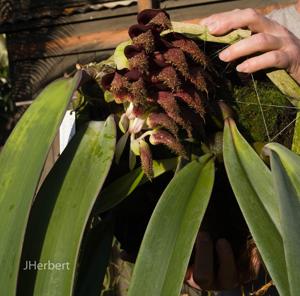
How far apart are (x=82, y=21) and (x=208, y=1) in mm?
676

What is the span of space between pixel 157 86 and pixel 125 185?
108mm

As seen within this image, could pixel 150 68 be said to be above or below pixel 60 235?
above

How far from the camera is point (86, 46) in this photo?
10.5 feet

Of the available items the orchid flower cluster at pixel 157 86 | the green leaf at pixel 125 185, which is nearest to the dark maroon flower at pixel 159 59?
the orchid flower cluster at pixel 157 86

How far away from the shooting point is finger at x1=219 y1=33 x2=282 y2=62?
0.56m

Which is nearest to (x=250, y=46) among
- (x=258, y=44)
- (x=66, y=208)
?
(x=258, y=44)

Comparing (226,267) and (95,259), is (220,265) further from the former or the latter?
(95,259)

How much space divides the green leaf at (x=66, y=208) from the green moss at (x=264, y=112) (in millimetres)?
150

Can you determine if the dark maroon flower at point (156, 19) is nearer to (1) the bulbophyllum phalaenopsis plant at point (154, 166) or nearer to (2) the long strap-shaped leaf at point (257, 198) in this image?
(1) the bulbophyllum phalaenopsis plant at point (154, 166)

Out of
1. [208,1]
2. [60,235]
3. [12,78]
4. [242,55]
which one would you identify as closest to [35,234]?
[60,235]

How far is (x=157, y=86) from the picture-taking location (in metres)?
0.52

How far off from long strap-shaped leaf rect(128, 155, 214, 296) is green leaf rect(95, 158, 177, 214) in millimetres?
62

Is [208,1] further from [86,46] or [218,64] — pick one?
[218,64]

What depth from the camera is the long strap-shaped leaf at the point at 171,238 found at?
17.4 inches
